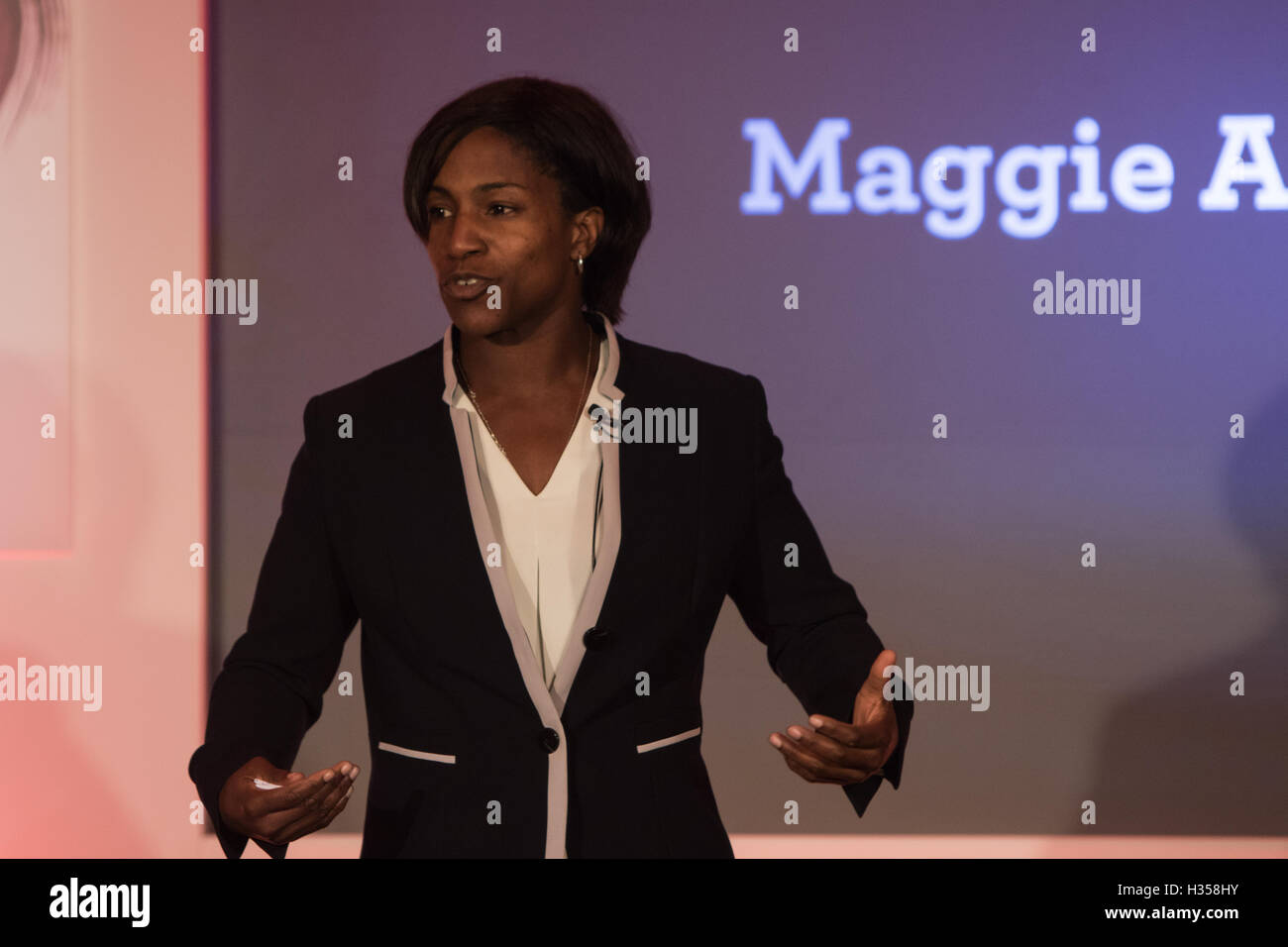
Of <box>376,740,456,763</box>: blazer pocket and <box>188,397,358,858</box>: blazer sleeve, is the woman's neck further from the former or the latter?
<box>376,740,456,763</box>: blazer pocket

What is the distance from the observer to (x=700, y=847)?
5.92 feet

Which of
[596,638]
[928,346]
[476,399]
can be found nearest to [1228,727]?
[928,346]

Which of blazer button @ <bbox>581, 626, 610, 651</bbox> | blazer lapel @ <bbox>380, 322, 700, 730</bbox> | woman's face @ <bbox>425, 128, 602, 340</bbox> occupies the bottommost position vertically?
blazer button @ <bbox>581, 626, 610, 651</bbox>

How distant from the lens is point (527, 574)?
1.81 metres

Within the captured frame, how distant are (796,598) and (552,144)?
2.61 feet

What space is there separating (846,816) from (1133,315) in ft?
5.17

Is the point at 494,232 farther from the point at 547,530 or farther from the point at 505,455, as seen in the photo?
the point at 547,530

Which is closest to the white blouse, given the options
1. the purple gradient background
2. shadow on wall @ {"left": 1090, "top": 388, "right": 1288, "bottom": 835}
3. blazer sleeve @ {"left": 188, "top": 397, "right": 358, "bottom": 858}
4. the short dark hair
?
blazer sleeve @ {"left": 188, "top": 397, "right": 358, "bottom": 858}

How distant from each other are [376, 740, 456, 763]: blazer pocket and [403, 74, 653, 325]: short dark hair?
803 millimetres

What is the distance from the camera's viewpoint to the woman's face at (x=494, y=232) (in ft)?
6.21

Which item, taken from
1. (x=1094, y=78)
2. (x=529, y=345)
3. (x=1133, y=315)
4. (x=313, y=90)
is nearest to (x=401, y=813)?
(x=529, y=345)

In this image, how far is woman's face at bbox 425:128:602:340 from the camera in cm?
189

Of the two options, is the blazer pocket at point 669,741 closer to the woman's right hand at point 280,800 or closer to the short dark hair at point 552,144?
the woman's right hand at point 280,800

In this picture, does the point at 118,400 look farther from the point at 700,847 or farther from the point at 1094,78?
the point at 1094,78
